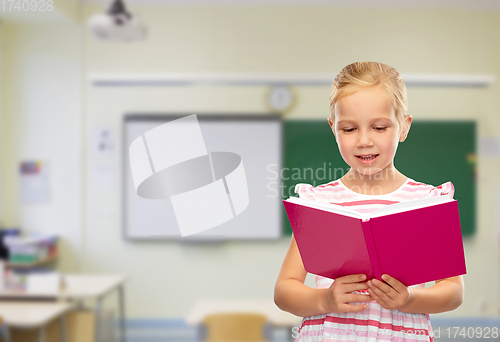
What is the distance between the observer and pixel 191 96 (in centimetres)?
325

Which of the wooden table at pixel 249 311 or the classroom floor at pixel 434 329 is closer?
the wooden table at pixel 249 311

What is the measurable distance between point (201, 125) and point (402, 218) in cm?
280

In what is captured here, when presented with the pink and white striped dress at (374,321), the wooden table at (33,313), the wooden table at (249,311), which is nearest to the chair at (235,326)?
the wooden table at (249,311)

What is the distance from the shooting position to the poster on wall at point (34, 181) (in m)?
3.30

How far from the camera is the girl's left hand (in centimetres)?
54

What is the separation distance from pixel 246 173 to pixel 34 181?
174 centimetres

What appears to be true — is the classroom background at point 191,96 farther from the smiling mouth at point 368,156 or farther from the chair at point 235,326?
the smiling mouth at point 368,156

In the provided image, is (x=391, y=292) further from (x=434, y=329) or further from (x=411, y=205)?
(x=434, y=329)

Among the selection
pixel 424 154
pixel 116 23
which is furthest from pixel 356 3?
pixel 116 23

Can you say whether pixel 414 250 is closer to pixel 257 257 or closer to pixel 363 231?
pixel 363 231

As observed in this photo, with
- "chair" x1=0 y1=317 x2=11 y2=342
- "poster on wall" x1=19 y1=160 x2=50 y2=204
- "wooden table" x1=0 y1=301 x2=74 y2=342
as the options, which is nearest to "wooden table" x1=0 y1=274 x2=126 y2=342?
"wooden table" x1=0 y1=301 x2=74 y2=342

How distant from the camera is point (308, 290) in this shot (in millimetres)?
610

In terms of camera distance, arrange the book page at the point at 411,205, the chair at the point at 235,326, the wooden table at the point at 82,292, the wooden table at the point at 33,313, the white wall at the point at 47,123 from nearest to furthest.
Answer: the book page at the point at 411,205
the chair at the point at 235,326
the wooden table at the point at 33,313
the wooden table at the point at 82,292
the white wall at the point at 47,123

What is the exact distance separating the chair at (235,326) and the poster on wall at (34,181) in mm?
2197
